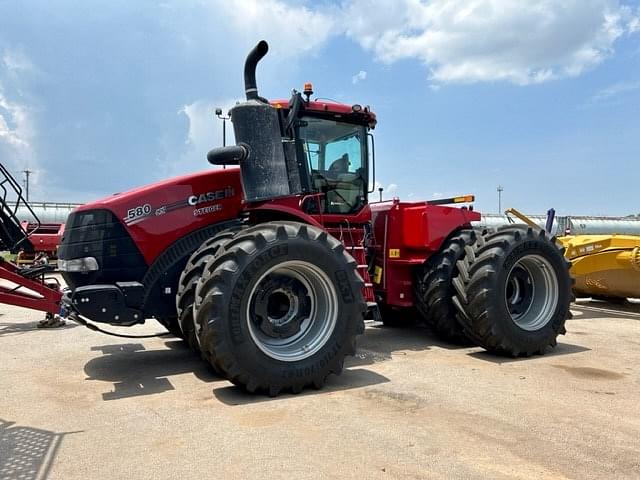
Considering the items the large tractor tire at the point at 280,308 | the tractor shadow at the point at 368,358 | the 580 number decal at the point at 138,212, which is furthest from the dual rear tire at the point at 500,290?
the 580 number decal at the point at 138,212

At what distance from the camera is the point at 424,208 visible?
6.86 meters

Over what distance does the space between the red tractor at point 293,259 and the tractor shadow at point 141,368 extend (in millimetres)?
367

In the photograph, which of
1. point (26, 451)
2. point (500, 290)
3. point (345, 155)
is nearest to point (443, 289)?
point (500, 290)

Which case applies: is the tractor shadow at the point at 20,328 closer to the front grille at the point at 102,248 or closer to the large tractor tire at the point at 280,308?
the front grille at the point at 102,248

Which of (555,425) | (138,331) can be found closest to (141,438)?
(555,425)

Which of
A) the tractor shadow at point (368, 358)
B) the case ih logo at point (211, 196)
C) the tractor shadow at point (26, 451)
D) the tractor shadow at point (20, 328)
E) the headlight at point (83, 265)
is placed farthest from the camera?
the tractor shadow at point (20, 328)

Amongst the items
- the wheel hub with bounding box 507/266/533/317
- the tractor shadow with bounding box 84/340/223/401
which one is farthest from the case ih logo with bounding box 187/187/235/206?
the wheel hub with bounding box 507/266/533/317

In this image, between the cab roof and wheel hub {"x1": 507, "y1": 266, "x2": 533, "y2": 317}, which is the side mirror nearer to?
the cab roof

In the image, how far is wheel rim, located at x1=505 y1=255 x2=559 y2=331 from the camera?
664 centimetres

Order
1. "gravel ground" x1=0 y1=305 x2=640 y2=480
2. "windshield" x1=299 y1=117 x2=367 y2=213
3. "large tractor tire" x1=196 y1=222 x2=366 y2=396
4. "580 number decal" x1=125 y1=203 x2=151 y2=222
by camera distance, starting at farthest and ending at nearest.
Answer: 1. "windshield" x1=299 y1=117 x2=367 y2=213
2. "580 number decal" x1=125 y1=203 x2=151 y2=222
3. "large tractor tire" x1=196 y1=222 x2=366 y2=396
4. "gravel ground" x1=0 y1=305 x2=640 y2=480

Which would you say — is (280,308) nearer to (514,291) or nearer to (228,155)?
(228,155)

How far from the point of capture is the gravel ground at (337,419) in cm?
328

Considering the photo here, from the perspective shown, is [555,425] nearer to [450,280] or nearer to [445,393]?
[445,393]

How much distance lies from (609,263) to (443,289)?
15.0ft
